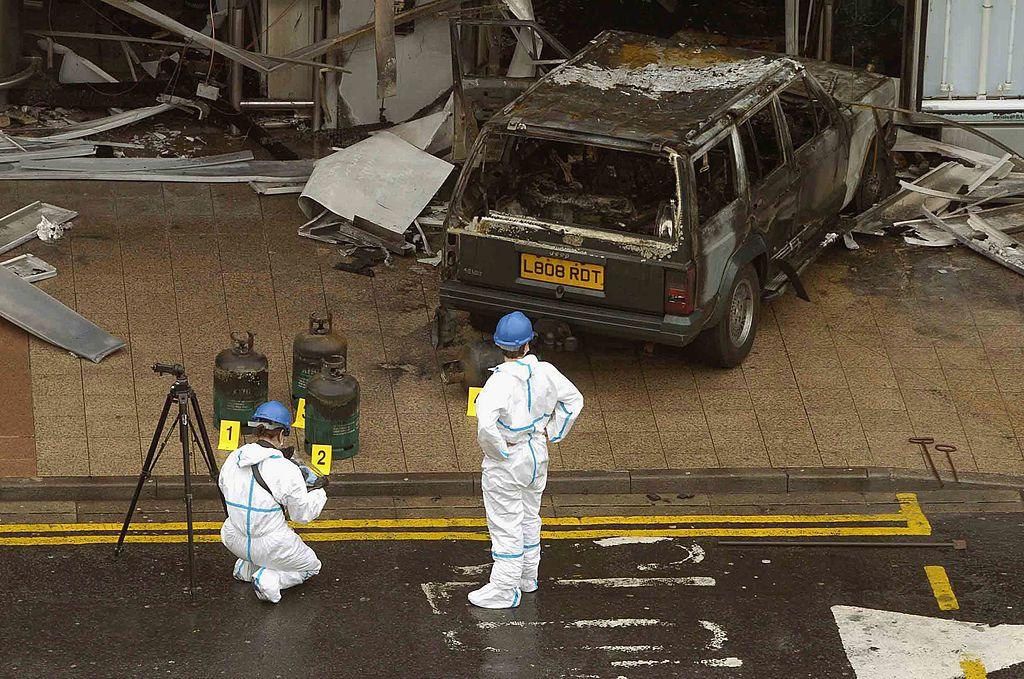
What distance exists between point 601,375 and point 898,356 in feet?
7.05

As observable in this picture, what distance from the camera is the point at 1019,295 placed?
12672 millimetres

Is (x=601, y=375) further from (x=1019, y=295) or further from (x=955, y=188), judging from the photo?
(x=955, y=188)

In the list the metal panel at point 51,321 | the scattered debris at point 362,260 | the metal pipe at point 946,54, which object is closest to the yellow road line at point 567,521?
the metal panel at point 51,321

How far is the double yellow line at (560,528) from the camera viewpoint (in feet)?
30.5

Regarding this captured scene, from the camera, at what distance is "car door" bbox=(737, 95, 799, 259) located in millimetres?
11414

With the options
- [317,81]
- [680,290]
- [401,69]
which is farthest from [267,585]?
[401,69]

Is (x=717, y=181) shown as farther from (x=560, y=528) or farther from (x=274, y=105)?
(x=274, y=105)

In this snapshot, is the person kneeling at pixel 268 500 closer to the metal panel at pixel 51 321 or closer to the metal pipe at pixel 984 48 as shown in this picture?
the metal panel at pixel 51 321

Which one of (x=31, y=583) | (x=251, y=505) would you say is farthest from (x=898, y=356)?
(x=31, y=583)

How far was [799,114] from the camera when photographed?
12.9 m

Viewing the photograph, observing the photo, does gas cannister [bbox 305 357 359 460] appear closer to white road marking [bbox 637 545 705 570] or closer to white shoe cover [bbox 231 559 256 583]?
white shoe cover [bbox 231 559 256 583]

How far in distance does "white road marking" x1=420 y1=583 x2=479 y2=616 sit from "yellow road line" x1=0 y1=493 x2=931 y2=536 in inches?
30.4

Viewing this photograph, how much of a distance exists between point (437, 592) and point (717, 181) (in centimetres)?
406

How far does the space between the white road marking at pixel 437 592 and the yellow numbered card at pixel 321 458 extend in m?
1.27
